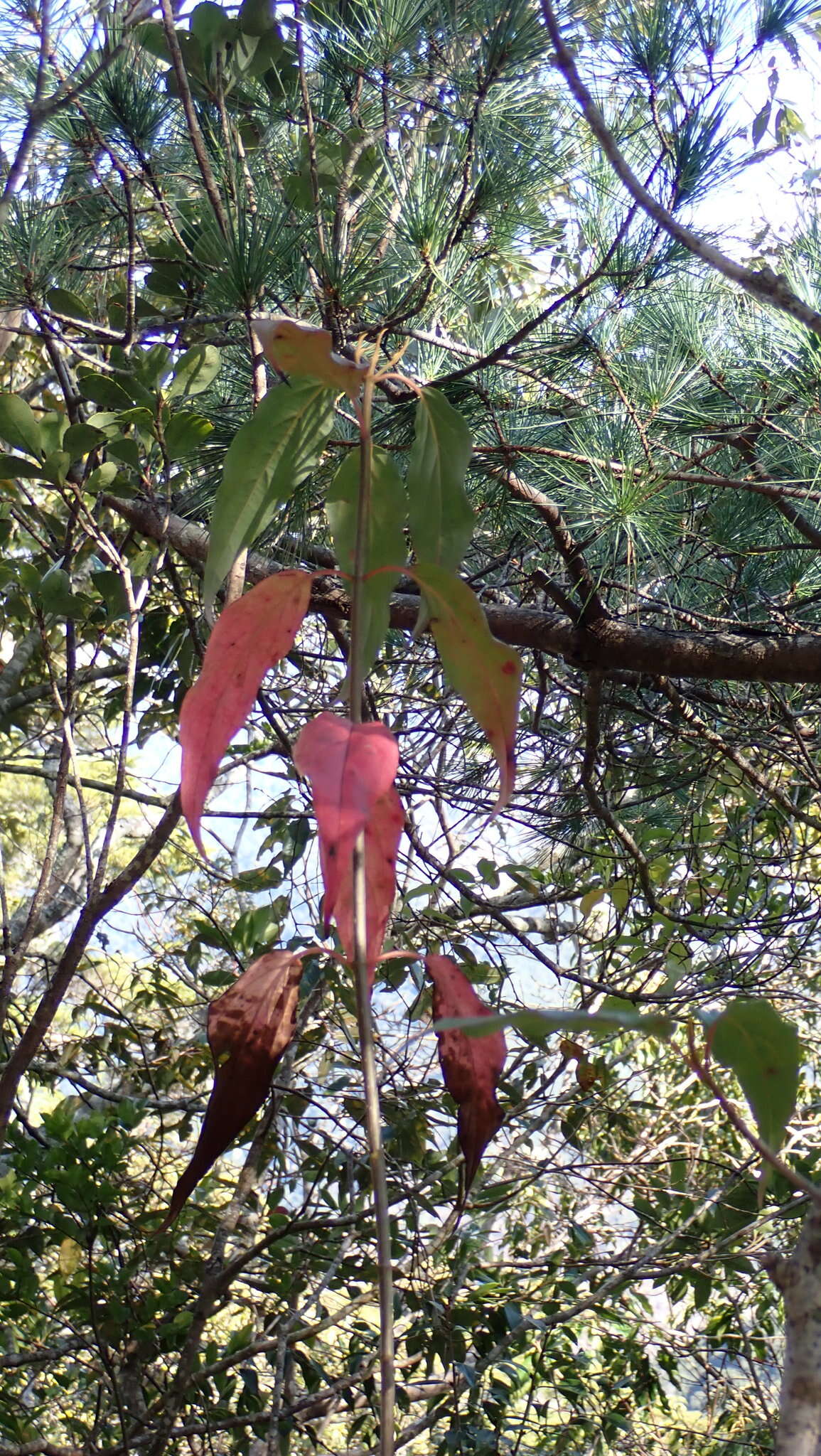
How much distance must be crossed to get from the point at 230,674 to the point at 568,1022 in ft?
0.63

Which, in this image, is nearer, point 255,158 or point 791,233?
point 791,233

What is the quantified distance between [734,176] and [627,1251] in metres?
1.51

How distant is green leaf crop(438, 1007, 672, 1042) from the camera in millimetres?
263

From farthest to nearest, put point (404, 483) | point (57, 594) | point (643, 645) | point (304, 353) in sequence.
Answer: point (643, 645)
point (57, 594)
point (404, 483)
point (304, 353)

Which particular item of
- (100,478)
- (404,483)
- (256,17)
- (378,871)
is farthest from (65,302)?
(378,871)

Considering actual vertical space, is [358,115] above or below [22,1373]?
above

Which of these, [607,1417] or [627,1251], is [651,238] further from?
[607,1417]

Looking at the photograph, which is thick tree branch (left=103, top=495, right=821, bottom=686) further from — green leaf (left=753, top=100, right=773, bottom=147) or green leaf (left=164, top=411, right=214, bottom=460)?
green leaf (left=753, top=100, right=773, bottom=147)

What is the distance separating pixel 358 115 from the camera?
4.44ft

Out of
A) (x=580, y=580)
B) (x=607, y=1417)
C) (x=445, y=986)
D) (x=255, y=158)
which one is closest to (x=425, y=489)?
(x=445, y=986)

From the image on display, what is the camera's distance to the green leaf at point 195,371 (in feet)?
3.20

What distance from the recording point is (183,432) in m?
0.93

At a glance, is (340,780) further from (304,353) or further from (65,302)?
(65,302)

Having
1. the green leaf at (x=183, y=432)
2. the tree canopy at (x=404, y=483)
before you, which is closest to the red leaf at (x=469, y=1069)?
the tree canopy at (x=404, y=483)
